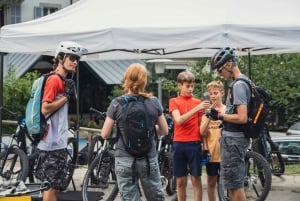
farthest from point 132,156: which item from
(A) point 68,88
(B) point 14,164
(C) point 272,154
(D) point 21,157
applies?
(C) point 272,154

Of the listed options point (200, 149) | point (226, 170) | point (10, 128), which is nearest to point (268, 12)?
point (200, 149)

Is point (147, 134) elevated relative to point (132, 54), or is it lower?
lower

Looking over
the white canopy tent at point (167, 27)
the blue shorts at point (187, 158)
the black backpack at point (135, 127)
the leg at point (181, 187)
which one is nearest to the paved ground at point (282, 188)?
the leg at point (181, 187)

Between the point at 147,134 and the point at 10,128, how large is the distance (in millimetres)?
12008

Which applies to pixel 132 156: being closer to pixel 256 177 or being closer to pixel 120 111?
pixel 120 111

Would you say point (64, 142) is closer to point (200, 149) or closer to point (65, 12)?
point (200, 149)

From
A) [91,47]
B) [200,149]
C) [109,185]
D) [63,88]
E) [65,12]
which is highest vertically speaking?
[65,12]

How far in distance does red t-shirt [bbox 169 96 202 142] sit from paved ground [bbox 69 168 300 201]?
159cm

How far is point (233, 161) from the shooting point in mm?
5891

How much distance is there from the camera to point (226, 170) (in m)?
5.93

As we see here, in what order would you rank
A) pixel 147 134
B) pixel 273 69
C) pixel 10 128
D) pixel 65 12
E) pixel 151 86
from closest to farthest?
pixel 147 134 → pixel 65 12 → pixel 10 128 → pixel 273 69 → pixel 151 86

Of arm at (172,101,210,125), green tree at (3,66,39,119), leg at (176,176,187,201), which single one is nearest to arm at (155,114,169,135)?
arm at (172,101,210,125)

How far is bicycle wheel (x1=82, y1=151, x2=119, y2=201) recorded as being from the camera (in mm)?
7711

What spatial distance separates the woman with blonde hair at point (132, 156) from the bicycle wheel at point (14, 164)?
9.62 feet
